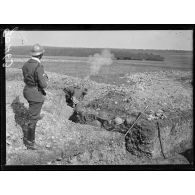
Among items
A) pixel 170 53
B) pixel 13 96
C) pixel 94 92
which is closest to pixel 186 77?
pixel 170 53

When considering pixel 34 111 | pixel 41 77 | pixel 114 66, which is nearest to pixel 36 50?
pixel 41 77

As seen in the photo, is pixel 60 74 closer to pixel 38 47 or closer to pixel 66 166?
pixel 38 47

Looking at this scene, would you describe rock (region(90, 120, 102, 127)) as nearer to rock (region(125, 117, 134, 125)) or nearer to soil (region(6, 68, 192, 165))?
soil (region(6, 68, 192, 165))

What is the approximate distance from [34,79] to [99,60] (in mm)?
854

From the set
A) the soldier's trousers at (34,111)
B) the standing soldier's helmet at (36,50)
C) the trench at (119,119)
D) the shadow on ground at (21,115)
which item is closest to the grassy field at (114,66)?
the standing soldier's helmet at (36,50)

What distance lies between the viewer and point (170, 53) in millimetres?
6242

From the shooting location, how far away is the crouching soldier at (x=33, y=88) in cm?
613

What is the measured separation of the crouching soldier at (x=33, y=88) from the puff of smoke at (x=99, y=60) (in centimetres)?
60

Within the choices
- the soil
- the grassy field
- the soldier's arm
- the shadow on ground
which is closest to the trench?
the soil

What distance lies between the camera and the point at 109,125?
20.5 ft

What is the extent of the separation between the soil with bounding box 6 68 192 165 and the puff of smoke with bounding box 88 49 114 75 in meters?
0.18

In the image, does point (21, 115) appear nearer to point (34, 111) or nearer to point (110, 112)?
point (34, 111)

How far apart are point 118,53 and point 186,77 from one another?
0.91m

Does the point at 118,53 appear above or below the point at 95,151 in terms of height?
above
